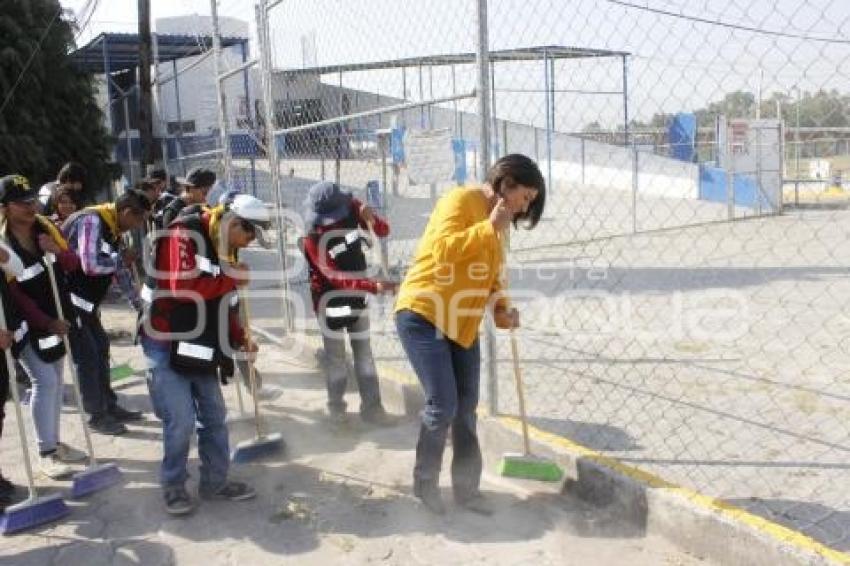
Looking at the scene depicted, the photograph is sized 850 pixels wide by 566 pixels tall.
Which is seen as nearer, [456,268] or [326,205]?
[456,268]

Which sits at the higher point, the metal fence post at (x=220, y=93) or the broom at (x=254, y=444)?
the metal fence post at (x=220, y=93)

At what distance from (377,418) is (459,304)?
1947mm

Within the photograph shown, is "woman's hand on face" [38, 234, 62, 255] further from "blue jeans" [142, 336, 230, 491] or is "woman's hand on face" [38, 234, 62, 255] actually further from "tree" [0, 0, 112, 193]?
"tree" [0, 0, 112, 193]

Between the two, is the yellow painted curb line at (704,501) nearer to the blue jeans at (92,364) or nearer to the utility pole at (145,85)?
the blue jeans at (92,364)

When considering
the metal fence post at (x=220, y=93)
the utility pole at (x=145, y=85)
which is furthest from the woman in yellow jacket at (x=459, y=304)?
the utility pole at (x=145, y=85)

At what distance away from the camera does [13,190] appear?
14.2ft

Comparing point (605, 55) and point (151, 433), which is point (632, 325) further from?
point (151, 433)

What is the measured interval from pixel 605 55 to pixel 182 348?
8.69 ft

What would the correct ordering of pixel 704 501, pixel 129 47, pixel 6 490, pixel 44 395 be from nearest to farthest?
pixel 704 501 → pixel 6 490 → pixel 44 395 → pixel 129 47

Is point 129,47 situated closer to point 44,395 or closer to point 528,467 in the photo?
point 44,395

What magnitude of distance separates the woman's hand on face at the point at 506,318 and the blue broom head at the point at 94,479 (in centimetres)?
244

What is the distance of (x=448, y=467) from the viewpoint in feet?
14.6

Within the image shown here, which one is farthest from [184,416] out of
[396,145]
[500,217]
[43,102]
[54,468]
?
[43,102]

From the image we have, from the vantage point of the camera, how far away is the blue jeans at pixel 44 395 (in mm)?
4609
